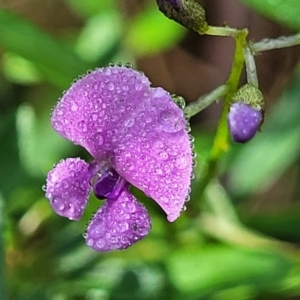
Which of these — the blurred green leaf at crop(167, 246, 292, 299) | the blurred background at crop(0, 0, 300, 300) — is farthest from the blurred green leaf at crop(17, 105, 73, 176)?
the blurred green leaf at crop(167, 246, 292, 299)

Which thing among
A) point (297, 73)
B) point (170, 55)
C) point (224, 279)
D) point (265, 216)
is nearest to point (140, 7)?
point (170, 55)

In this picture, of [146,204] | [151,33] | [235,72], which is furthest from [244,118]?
[151,33]

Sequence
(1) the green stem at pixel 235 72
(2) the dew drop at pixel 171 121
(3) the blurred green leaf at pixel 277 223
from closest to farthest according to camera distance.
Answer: (2) the dew drop at pixel 171 121
(1) the green stem at pixel 235 72
(3) the blurred green leaf at pixel 277 223

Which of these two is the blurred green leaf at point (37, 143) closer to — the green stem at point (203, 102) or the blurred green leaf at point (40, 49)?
the blurred green leaf at point (40, 49)

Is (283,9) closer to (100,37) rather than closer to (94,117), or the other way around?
(94,117)

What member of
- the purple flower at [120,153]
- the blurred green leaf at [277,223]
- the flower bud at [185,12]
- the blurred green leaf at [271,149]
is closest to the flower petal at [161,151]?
the purple flower at [120,153]
